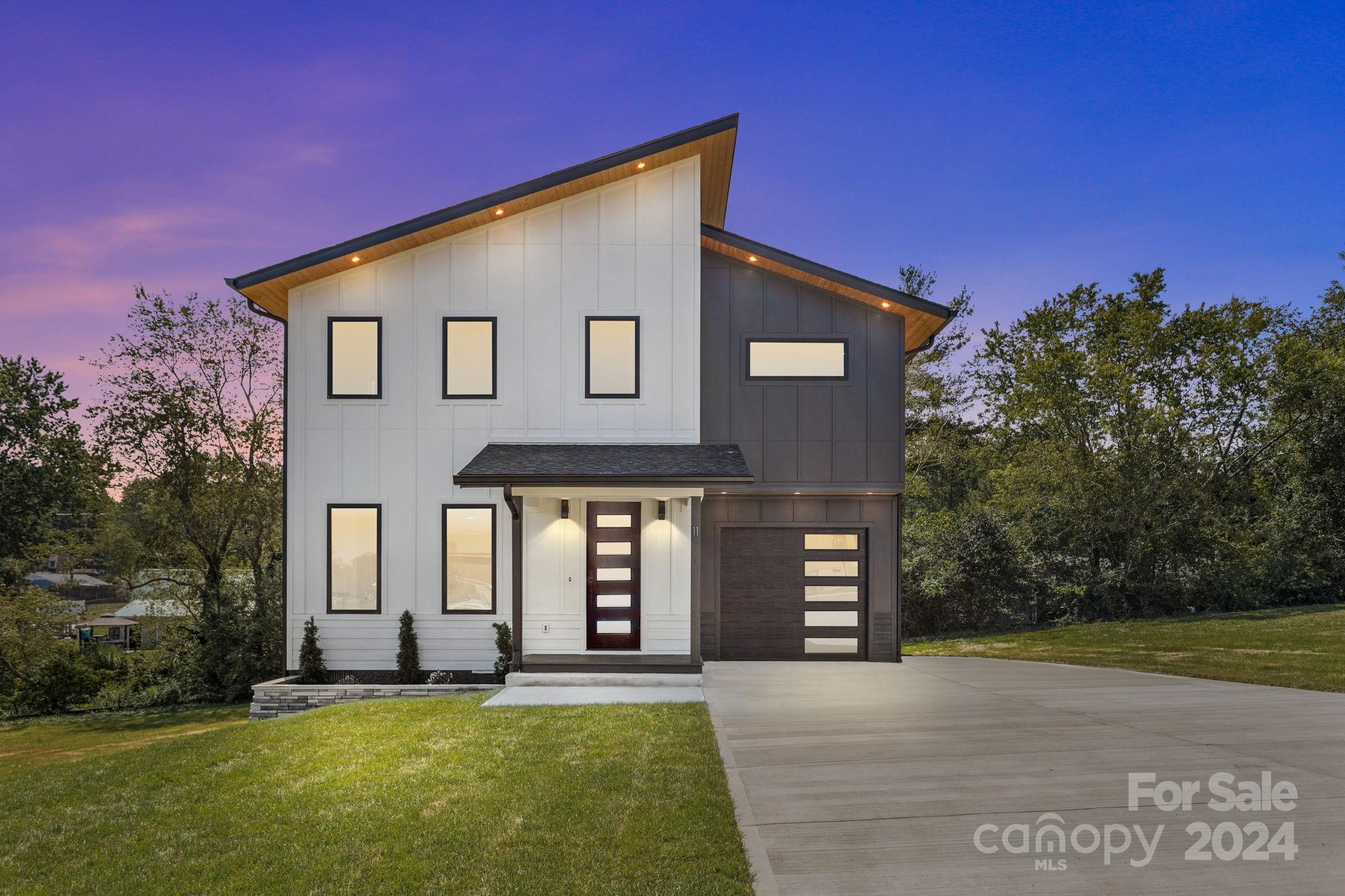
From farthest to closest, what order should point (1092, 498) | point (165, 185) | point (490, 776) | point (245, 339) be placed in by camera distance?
point (165, 185) → point (1092, 498) → point (245, 339) → point (490, 776)

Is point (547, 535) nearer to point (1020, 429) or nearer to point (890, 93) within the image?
point (1020, 429)

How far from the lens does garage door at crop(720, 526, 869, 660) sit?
1055cm

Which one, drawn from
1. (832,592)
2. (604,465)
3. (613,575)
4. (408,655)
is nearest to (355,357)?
(604,465)

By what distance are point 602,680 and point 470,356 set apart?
15.9 ft

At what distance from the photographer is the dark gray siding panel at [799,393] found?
10.3 meters

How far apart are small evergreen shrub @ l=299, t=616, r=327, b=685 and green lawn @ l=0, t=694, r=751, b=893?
7.56 feet

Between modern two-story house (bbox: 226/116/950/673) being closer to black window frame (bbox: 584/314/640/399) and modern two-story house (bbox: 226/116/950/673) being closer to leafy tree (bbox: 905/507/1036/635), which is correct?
black window frame (bbox: 584/314/640/399)

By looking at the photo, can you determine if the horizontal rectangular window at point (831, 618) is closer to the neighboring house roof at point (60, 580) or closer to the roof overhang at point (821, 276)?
the roof overhang at point (821, 276)

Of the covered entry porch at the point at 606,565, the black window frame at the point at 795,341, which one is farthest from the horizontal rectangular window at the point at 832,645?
the black window frame at the point at 795,341

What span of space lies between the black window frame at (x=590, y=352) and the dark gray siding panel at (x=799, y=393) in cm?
98

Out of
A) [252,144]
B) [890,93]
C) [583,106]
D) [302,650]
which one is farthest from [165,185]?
[890,93]

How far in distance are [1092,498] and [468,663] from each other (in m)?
16.1

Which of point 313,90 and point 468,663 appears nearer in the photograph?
point 468,663

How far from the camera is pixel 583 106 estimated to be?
25.5 meters
